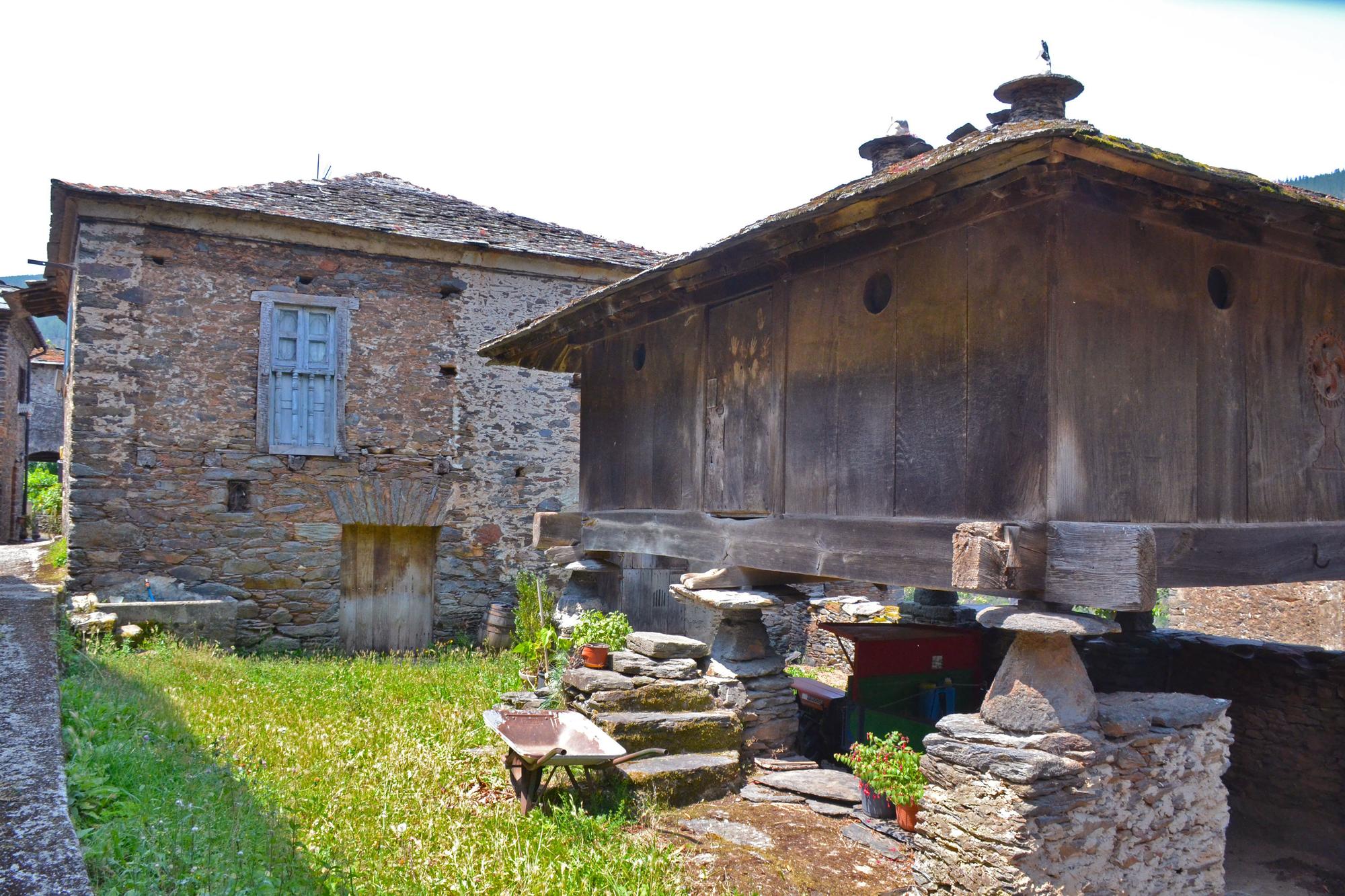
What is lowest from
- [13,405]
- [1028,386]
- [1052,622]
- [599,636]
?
[599,636]

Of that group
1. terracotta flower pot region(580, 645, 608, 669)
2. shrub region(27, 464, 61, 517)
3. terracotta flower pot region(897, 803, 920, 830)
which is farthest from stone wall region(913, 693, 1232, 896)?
shrub region(27, 464, 61, 517)

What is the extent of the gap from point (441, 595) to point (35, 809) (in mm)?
Result: 8091

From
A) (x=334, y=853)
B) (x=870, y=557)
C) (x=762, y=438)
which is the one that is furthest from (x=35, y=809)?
(x=762, y=438)

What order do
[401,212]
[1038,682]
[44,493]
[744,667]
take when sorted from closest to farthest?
[1038,682] → [744,667] → [401,212] → [44,493]

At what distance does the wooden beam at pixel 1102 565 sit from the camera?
3.88 meters

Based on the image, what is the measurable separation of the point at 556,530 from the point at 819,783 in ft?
11.2

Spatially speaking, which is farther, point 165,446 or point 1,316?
point 1,316

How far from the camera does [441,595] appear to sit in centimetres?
1090

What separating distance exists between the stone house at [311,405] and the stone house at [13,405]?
22.0 ft

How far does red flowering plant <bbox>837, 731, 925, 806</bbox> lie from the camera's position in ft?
16.5

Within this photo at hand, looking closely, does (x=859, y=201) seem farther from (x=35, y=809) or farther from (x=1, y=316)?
(x=1, y=316)

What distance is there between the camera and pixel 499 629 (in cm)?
1062

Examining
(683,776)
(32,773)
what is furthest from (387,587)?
(32,773)

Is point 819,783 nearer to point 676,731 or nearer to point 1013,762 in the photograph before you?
point 676,731
